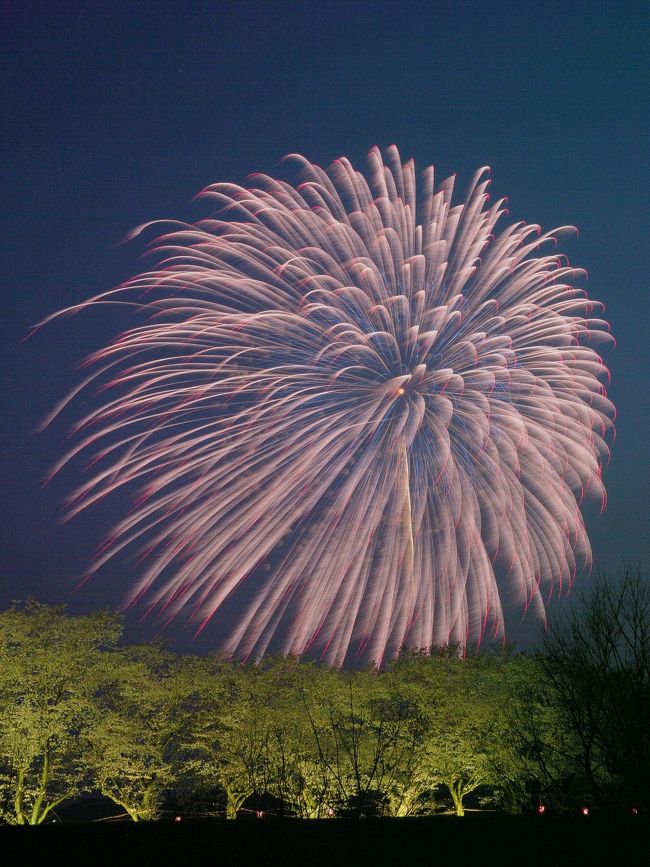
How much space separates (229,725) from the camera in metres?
33.4

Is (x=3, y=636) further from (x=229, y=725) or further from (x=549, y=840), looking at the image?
(x=549, y=840)

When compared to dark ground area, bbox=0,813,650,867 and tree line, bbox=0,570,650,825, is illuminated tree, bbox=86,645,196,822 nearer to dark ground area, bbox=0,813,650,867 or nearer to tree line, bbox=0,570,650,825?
tree line, bbox=0,570,650,825

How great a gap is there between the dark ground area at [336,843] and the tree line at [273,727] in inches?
358

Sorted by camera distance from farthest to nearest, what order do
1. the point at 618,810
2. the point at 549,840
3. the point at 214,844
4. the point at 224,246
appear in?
the point at 224,246, the point at 618,810, the point at 549,840, the point at 214,844

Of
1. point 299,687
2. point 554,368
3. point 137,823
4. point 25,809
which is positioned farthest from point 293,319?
point 25,809

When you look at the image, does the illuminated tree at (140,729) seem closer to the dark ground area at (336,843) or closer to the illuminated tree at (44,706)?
the illuminated tree at (44,706)

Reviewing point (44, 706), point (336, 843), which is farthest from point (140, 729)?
point (336, 843)

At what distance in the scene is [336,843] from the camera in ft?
58.7

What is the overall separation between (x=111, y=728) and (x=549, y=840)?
2066cm

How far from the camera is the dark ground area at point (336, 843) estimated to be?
1630 cm

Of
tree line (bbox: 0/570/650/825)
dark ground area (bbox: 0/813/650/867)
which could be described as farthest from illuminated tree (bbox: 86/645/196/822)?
dark ground area (bbox: 0/813/650/867)

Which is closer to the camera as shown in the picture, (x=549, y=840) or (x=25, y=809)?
(x=549, y=840)

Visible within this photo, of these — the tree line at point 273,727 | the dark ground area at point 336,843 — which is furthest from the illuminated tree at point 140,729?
the dark ground area at point 336,843

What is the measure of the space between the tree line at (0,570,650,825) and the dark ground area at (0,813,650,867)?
358 inches
